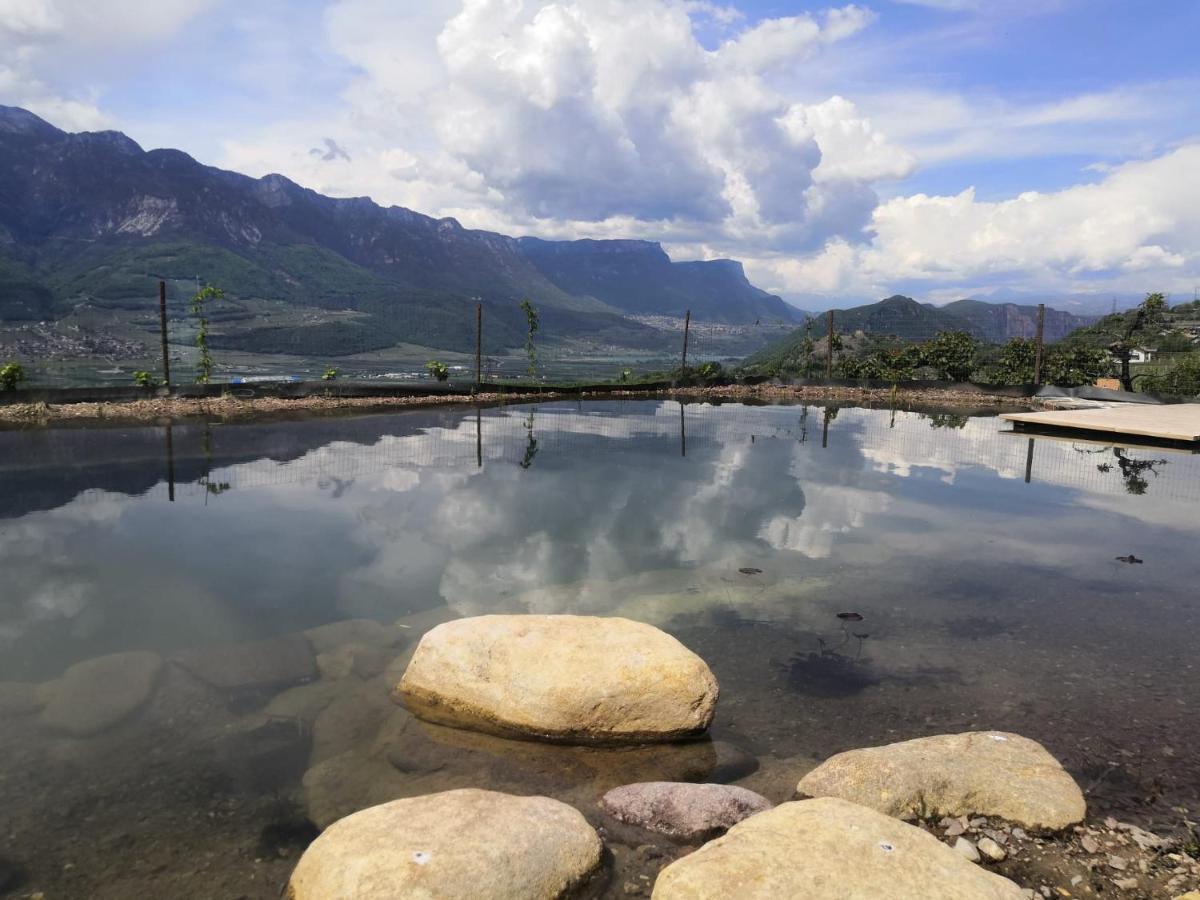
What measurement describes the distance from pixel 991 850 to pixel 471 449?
57.5 ft

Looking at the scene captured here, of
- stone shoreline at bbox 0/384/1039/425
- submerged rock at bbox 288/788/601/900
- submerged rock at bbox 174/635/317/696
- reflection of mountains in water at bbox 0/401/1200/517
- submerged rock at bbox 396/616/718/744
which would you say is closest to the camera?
submerged rock at bbox 288/788/601/900

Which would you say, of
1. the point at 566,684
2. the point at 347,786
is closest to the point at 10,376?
the point at 347,786

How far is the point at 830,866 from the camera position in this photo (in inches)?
157

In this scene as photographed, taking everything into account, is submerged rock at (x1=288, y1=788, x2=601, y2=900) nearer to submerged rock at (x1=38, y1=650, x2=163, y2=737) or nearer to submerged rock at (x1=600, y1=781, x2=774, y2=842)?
submerged rock at (x1=600, y1=781, x2=774, y2=842)

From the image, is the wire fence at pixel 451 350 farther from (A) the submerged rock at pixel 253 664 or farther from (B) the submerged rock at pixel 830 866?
(B) the submerged rock at pixel 830 866

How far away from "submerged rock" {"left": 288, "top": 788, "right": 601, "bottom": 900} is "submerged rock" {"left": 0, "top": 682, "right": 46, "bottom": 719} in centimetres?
390

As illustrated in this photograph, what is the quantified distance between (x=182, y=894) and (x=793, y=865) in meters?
3.61

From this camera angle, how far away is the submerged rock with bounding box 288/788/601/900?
4.03 metres

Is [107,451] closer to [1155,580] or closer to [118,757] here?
[118,757]

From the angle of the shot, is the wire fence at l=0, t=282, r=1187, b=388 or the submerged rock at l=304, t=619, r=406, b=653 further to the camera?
the wire fence at l=0, t=282, r=1187, b=388

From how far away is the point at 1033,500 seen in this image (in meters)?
15.9

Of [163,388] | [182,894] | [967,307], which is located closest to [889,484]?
[182,894]

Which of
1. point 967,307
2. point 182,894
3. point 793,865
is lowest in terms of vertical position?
point 182,894

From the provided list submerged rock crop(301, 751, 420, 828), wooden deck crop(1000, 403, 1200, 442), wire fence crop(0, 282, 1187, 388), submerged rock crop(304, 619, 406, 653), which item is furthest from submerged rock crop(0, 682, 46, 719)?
wooden deck crop(1000, 403, 1200, 442)
